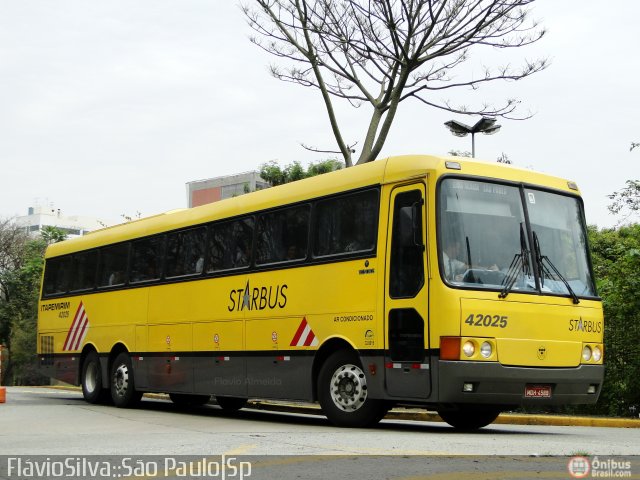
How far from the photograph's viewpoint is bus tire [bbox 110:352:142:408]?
730 inches

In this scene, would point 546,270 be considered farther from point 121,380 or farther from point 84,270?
point 84,270

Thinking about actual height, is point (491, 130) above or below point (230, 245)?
above

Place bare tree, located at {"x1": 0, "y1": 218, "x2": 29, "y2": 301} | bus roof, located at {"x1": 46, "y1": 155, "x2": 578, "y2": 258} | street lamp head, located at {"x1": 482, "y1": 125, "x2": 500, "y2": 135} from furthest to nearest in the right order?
bare tree, located at {"x1": 0, "y1": 218, "x2": 29, "y2": 301} < street lamp head, located at {"x1": 482, "y1": 125, "x2": 500, "y2": 135} < bus roof, located at {"x1": 46, "y1": 155, "x2": 578, "y2": 258}

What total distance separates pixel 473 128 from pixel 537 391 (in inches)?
484

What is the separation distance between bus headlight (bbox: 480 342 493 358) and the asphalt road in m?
0.94

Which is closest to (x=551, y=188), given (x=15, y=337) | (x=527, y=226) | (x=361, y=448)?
(x=527, y=226)

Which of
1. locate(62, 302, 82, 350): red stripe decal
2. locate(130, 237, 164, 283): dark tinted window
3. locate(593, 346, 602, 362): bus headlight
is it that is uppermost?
locate(130, 237, 164, 283): dark tinted window

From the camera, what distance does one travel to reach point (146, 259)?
18.5m

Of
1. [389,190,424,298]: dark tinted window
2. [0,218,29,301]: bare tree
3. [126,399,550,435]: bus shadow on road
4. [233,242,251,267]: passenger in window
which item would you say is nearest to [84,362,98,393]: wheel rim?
[126,399,550,435]: bus shadow on road

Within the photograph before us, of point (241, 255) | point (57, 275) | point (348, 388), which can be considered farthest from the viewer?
point (57, 275)

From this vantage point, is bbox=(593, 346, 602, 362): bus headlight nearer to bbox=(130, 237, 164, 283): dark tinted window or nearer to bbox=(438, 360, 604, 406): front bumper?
bbox=(438, 360, 604, 406): front bumper

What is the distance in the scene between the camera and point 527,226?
487 inches

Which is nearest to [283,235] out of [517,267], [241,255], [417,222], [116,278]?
[241,255]

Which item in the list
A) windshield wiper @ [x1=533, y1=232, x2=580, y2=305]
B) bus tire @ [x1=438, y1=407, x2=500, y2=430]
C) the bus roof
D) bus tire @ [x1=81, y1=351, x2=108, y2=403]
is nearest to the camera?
the bus roof
